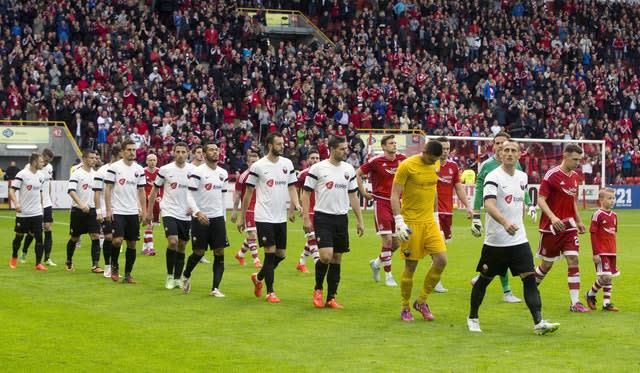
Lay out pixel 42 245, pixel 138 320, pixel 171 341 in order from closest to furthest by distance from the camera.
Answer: pixel 171 341, pixel 138 320, pixel 42 245

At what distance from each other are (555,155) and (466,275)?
25.3m

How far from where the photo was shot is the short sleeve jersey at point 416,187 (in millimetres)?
13289

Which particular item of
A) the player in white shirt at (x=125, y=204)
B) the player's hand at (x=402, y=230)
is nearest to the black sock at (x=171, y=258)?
the player in white shirt at (x=125, y=204)

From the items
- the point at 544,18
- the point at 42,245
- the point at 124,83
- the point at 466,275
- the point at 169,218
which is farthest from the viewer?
the point at 544,18

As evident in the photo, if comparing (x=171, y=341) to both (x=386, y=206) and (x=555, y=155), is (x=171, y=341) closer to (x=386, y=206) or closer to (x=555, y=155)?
(x=386, y=206)

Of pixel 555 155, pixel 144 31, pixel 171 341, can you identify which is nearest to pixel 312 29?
pixel 144 31

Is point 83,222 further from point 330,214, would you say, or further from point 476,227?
point 476,227

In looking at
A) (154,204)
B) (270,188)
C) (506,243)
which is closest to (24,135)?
(154,204)

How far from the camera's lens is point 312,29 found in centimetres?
5488

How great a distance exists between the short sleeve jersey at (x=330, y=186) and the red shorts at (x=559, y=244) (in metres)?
2.74

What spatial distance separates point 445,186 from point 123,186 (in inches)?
210

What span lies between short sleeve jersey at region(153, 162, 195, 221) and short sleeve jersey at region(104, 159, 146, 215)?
72cm

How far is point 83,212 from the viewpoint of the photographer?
2019 cm

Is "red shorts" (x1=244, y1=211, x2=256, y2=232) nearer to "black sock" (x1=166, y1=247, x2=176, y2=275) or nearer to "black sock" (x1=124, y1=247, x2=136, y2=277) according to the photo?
"black sock" (x1=124, y1=247, x2=136, y2=277)
